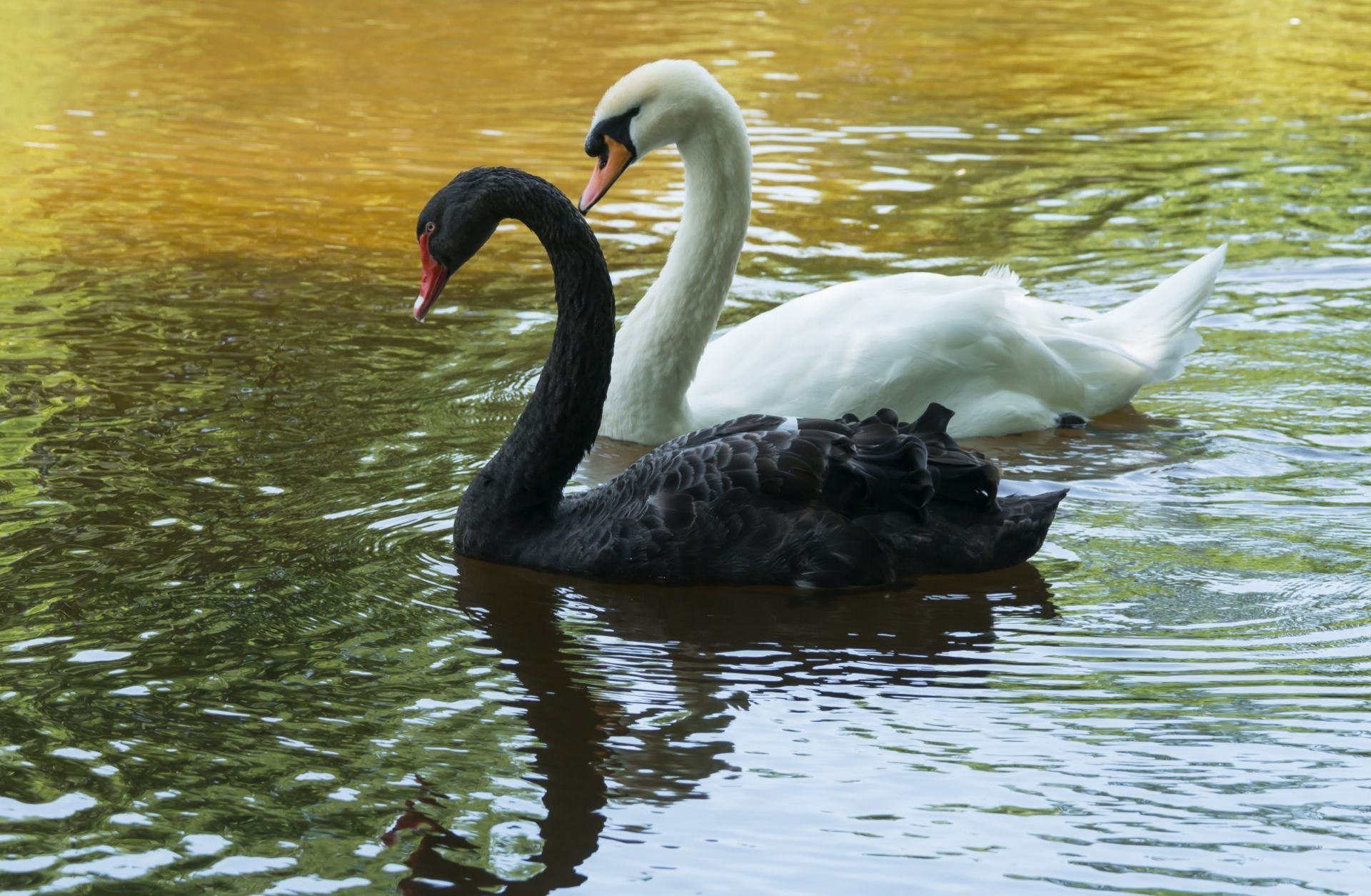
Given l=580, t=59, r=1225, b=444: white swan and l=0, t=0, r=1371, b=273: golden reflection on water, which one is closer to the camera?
l=580, t=59, r=1225, b=444: white swan

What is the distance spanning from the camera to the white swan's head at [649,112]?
7.11m

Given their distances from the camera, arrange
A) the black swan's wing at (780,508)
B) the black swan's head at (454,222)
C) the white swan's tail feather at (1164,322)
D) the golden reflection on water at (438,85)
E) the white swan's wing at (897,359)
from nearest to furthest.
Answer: the black swan's wing at (780,508)
the black swan's head at (454,222)
the white swan's wing at (897,359)
the white swan's tail feather at (1164,322)
the golden reflection on water at (438,85)

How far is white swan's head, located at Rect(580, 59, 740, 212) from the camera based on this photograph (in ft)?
23.3

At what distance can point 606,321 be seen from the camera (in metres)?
5.71

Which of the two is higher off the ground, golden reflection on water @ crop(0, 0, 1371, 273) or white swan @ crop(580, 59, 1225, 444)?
golden reflection on water @ crop(0, 0, 1371, 273)

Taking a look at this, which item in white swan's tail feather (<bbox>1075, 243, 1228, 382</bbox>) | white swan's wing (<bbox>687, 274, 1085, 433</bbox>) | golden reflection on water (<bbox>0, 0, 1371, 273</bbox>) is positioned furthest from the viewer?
golden reflection on water (<bbox>0, 0, 1371, 273</bbox>)

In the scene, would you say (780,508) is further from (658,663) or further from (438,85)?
(438,85)

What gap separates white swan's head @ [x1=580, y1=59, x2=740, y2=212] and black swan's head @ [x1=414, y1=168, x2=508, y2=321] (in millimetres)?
1401

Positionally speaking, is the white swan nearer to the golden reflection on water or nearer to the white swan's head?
the white swan's head

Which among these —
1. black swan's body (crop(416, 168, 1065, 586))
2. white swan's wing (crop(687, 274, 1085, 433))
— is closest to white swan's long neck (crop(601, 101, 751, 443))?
white swan's wing (crop(687, 274, 1085, 433))

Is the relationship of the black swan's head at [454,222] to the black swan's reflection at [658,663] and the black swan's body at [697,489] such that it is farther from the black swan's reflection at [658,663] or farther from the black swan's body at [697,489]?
the black swan's reflection at [658,663]

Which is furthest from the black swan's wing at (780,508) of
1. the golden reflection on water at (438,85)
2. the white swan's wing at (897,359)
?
the golden reflection on water at (438,85)

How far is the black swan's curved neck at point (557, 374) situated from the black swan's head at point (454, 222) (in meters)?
0.03

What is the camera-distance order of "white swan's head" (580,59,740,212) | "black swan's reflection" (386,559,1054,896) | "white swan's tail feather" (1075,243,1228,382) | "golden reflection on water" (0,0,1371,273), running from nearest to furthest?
1. "black swan's reflection" (386,559,1054,896)
2. "white swan's head" (580,59,740,212)
3. "white swan's tail feather" (1075,243,1228,382)
4. "golden reflection on water" (0,0,1371,273)
